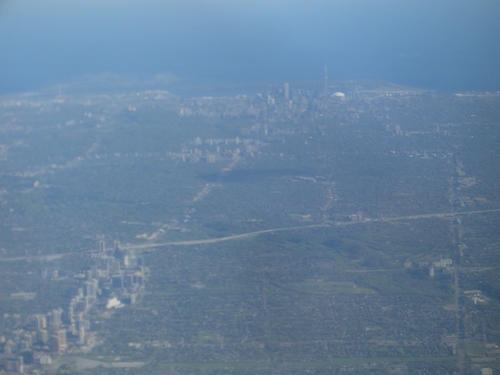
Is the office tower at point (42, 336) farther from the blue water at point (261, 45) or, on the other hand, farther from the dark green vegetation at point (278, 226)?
the blue water at point (261, 45)

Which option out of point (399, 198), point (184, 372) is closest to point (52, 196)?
point (399, 198)

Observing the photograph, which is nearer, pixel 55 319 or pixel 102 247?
pixel 55 319

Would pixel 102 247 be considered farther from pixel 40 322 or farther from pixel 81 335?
pixel 81 335

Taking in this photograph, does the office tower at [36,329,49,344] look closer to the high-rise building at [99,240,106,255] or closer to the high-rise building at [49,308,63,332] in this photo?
the high-rise building at [49,308,63,332]

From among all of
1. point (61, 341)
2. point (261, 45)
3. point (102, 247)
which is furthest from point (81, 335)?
point (261, 45)

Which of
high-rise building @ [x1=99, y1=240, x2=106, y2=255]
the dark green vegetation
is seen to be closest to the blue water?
the dark green vegetation

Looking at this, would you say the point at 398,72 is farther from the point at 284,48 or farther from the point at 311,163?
the point at 311,163

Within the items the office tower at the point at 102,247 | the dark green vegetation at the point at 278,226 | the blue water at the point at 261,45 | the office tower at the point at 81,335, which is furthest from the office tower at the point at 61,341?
the blue water at the point at 261,45
